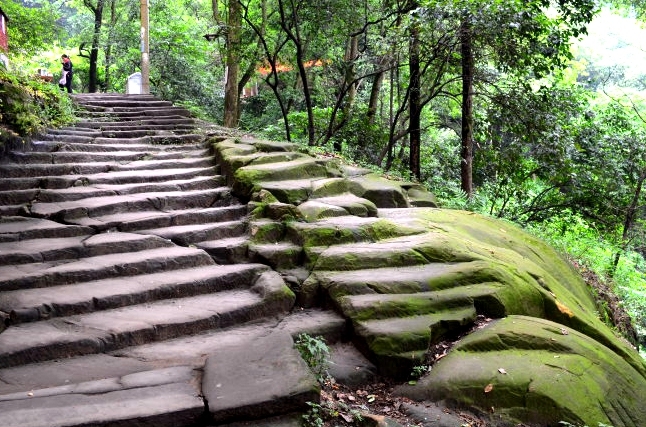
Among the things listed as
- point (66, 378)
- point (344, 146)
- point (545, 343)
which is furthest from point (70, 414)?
point (344, 146)

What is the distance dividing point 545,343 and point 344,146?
8449 millimetres

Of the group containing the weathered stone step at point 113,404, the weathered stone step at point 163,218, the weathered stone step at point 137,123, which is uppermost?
the weathered stone step at point 137,123

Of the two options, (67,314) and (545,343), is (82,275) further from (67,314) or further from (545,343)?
(545,343)

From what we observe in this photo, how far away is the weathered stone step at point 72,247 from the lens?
465cm

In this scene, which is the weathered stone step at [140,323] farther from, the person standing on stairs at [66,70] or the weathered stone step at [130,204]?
the person standing on stairs at [66,70]

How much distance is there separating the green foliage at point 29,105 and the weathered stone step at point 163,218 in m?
2.35

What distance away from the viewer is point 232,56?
36.6 feet

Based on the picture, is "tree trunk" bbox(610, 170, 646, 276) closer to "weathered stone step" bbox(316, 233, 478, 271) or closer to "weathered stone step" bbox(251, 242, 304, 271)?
"weathered stone step" bbox(316, 233, 478, 271)

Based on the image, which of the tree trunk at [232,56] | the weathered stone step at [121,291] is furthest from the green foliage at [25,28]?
the weathered stone step at [121,291]

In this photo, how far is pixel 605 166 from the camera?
976cm

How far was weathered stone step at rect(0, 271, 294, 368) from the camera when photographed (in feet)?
11.4

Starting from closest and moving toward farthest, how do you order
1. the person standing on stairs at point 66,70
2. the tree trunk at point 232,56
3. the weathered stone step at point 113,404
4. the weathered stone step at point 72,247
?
1. the weathered stone step at point 113,404
2. the weathered stone step at point 72,247
3. the tree trunk at point 232,56
4. the person standing on stairs at point 66,70

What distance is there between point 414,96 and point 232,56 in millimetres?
4054

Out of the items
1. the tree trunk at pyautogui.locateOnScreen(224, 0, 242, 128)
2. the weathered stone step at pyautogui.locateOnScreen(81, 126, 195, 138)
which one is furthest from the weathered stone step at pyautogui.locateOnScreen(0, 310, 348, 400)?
the tree trunk at pyautogui.locateOnScreen(224, 0, 242, 128)
